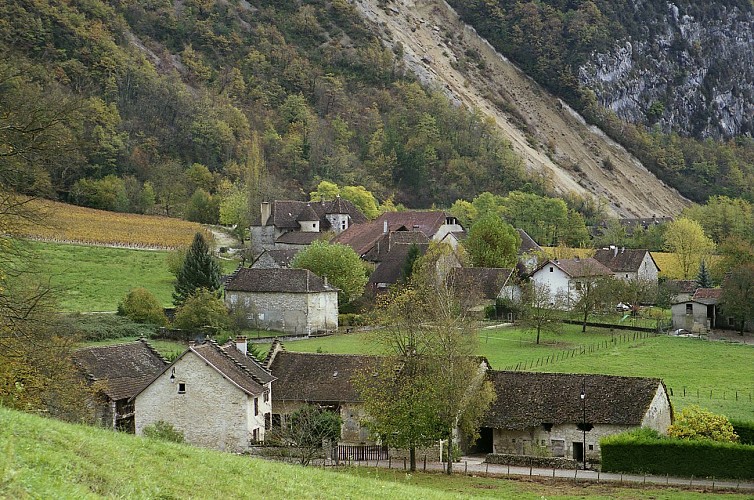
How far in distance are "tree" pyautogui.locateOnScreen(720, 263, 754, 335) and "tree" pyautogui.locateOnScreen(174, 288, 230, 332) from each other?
3417 centimetres

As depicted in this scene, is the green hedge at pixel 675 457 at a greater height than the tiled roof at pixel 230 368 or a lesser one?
lesser

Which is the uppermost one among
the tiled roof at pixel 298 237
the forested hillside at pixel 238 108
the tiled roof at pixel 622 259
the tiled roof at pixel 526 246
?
the forested hillside at pixel 238 108

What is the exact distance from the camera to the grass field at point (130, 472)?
12.5 metres

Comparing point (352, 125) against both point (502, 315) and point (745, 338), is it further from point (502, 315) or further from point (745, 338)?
point (745, 338)

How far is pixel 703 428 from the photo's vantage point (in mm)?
32125

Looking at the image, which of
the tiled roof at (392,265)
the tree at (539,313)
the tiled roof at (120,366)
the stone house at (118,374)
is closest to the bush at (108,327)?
the tiled roof at (120,366)

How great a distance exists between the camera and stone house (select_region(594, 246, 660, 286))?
8831 centimetres

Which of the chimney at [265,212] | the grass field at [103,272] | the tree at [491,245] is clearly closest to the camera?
the grass field at [103,272]

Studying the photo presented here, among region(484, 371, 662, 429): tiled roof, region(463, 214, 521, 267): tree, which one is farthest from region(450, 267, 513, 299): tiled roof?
region(484, 371, 662, 429): tiled roof

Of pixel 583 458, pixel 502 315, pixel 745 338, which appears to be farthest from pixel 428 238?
pixel 583 458

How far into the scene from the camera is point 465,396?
34281 millimetres

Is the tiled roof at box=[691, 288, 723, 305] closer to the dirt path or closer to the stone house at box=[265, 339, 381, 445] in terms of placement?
the stone house at box=[265, 339, 381, 445]

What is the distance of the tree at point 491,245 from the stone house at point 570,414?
42.7 m

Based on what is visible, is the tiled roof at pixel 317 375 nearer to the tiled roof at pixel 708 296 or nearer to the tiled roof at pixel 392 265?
the tiled roof at pixel 392 265
